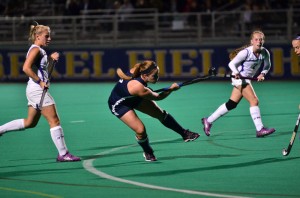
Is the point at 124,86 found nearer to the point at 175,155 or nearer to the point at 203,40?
the point at 175,155

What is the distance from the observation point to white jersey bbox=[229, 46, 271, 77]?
15156 millimetres

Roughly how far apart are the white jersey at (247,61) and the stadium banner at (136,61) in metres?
14.6

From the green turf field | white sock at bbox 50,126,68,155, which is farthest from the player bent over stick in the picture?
white sock at bbox 50,126,68,155

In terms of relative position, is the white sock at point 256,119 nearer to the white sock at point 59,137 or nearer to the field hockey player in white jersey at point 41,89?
the field hockey player in white jersey at point 41,89

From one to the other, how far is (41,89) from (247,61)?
462cm

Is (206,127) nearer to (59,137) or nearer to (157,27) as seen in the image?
(59,137)

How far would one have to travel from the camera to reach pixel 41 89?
39.2ft

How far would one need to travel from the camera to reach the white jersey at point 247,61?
15.2 metres

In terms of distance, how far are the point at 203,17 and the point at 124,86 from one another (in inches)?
732

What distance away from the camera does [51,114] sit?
1185 cm

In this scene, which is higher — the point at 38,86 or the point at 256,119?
the point at 38,86

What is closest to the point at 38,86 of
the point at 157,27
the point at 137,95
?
the point at 137,95

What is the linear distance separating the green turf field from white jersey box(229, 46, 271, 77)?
1.10 m

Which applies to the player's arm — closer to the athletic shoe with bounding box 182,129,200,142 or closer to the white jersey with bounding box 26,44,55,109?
the athletic shoe with bounding box 182,129,200,142
